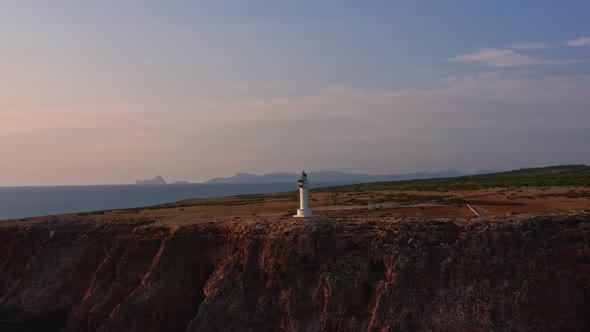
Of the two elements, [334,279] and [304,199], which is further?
[304,199]

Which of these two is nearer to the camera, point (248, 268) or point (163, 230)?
point (248, 268)

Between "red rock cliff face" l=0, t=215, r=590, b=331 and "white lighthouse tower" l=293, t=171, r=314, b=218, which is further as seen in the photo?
"white lighthouse tower" l=293, t=171, r=314, b=218

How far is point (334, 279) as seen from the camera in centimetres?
2473

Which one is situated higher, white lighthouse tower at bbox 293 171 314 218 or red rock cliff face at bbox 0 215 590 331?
white lighthouse tower at bbox 293 171 314 218

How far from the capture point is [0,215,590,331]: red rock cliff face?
22281 mm

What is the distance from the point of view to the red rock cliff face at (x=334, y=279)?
22.3 metres

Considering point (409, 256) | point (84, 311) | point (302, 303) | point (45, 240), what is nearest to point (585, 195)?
point (409, 256)

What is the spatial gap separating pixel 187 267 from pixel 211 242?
72.1 inches

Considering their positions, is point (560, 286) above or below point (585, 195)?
below

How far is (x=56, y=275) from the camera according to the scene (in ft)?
112

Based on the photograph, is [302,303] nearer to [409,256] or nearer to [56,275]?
[409,256]

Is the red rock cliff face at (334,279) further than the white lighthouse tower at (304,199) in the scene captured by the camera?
No

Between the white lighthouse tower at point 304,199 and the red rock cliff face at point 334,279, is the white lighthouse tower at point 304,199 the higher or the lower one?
the higher one

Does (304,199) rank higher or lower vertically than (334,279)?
higher
